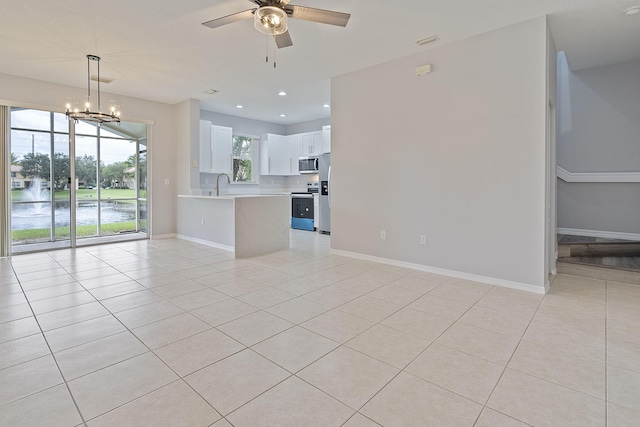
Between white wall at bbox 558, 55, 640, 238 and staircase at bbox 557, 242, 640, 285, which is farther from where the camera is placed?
white wall at bbox 558, 55, 640, 238

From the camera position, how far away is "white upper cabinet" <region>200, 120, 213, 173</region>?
6.69 m

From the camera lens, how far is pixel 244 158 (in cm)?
823

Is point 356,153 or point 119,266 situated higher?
point 356,153

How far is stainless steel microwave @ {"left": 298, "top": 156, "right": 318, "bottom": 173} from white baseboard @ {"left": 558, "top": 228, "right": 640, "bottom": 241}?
16.1 ft

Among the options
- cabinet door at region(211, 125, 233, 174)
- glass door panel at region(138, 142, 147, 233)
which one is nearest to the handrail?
cabinet door at region(211, 125, 233, 174)

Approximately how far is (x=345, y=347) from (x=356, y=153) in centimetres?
314

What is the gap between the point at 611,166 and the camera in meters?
4.74

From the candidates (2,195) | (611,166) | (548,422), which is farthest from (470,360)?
(2,195)

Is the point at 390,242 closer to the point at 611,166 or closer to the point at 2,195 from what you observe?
the point at 611,166

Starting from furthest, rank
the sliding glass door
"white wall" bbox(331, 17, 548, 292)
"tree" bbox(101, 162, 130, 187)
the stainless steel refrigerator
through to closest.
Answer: the stainless steel refrigerator < "tree" bbox(101, 162, 130, 187) < the sliding glass door < "white wall" bbox(331, 17, 548, 292)

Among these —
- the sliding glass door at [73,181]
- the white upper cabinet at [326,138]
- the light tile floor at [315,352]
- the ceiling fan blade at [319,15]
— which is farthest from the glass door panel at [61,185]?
the ceiling fan blade at [319,15]

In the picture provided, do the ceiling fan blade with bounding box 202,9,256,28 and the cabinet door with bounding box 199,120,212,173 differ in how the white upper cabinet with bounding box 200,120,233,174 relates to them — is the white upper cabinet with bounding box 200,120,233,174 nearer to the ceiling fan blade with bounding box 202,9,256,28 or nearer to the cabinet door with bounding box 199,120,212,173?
the cabinet door with bounding box 199,120,212,173

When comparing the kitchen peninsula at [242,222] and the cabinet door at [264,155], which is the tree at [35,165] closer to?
the kitchen peninsula at [242,222]

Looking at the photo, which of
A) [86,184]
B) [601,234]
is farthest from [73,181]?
[601,234]
